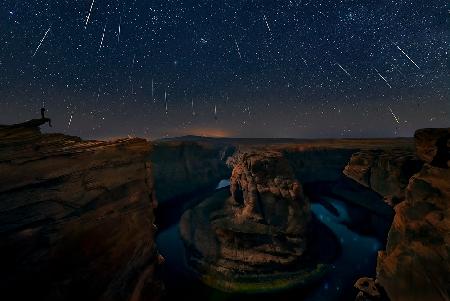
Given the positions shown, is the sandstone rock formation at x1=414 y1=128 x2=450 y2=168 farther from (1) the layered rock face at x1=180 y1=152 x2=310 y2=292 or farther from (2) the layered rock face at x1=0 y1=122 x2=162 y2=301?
(1) the layered rock face at x1=180 y1=152 x2=310 y2=292

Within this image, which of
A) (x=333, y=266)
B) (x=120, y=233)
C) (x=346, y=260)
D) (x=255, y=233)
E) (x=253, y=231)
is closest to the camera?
(x=120, y=233)

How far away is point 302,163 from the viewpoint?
5706 centimetres

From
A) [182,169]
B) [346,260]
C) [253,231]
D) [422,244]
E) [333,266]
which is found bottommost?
[346,260]

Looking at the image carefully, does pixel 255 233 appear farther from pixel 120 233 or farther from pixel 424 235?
pixel 120 233

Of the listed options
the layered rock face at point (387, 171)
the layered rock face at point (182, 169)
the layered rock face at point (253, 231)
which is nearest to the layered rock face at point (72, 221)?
the layered rock face at point (253, 231)

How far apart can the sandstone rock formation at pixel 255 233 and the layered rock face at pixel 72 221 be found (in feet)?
45.9

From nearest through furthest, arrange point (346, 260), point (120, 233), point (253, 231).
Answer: point (120, 233)
point (253, 231)
point (346, 260)

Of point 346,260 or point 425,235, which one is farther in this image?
point 346,260

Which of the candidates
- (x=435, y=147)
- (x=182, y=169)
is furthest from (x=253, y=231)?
(x=182, y=169)

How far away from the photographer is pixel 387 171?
2827cm

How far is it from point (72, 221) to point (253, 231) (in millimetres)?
20058

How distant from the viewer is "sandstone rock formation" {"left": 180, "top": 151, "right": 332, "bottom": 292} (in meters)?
25.9

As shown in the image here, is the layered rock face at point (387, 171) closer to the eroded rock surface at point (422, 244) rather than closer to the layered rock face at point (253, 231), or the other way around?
the layered rock face at point (253, 231)

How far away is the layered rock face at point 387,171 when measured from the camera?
26.5 m
